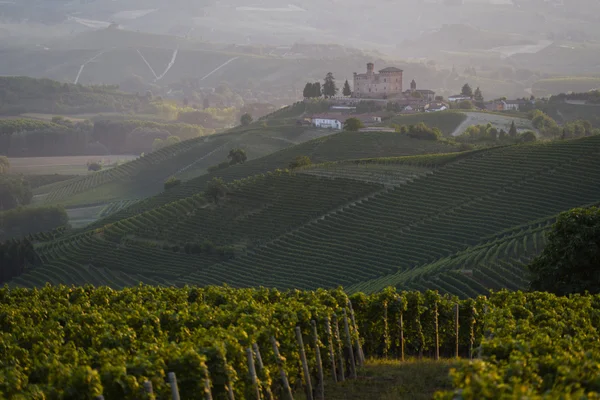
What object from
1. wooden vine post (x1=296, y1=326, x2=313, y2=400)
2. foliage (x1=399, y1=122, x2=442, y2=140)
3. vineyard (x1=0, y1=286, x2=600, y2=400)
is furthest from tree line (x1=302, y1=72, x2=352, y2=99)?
wooden vine post (x1=296, y1=326, x2=313, y2=400)

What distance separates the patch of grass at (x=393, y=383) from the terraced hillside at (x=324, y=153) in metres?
53.4

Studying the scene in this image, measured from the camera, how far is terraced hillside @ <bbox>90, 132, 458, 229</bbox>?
72.6 metres

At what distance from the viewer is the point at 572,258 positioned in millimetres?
23531

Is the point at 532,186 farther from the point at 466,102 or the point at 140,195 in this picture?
the point at 466,102

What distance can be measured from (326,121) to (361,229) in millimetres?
58279

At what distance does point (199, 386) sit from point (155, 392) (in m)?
0.80

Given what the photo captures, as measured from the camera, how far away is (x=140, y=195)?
98.1 m

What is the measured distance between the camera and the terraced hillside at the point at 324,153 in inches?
2859

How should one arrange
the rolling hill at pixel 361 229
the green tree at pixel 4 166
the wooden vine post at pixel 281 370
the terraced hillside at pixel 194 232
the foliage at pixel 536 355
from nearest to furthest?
the foliage at pixel 536 355 < the wooden vine post at pixel 281 370 < the rolling hill at pixel 361 229 < the terraced hillside at pixel 194 232 < the green tree at pixel 4 166

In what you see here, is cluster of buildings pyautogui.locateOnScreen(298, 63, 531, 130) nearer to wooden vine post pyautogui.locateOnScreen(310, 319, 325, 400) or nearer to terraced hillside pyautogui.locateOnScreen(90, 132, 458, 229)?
terraced hillside pyautogui.locateOnScreen(90, 132, 458, 229)

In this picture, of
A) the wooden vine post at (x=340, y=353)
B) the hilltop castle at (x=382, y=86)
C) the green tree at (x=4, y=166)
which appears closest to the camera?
the wooden vine post at (x=340, y=353)

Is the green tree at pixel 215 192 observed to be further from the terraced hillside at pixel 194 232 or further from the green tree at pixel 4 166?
the green tree at pixel 4 166

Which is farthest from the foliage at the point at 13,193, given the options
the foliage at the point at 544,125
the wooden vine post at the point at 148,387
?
the wooden vine post at the point at 148,387

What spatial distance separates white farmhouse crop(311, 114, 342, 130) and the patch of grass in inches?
3320
